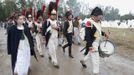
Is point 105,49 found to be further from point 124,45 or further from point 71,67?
point 124,45

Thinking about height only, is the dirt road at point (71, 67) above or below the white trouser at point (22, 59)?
below

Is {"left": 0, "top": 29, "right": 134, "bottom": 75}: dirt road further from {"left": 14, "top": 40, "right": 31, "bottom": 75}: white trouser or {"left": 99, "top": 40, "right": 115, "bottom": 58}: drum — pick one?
{"left": 14, "top": 40, "right": 31, "bottom": 75}: white trouser

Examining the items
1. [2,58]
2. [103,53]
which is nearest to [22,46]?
[103,53]

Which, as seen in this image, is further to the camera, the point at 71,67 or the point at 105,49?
the point at 71,67

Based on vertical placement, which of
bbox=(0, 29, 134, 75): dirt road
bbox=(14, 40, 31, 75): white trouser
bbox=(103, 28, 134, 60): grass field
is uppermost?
bbox=(14, 40, 31, 75): white trouser

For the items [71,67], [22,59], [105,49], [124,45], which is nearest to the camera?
[22,59]

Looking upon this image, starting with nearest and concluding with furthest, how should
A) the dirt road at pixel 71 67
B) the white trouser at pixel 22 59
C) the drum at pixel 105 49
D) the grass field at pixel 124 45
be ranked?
the white trouser at pixel 22 59
the drum at pixel 105 49
the dirt road at pixel 71 67
the grass field at pixel 124 45

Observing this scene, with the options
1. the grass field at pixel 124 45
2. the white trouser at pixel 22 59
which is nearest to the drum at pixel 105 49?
the white trouser at pixel 22 59

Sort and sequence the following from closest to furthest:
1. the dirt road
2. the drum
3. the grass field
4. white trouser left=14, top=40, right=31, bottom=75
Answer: white trouser left=14, top=40, right=31, bottom=75, the drum, the dirt road, the grass field

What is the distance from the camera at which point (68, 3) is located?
132000 mm

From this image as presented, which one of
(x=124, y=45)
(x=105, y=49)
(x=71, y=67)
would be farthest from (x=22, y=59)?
(x=124, y=45)

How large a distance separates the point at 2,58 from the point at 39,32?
1.94m

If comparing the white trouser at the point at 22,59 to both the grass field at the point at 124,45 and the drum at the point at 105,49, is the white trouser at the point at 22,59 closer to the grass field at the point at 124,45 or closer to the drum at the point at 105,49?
the drum at the point at 105,49

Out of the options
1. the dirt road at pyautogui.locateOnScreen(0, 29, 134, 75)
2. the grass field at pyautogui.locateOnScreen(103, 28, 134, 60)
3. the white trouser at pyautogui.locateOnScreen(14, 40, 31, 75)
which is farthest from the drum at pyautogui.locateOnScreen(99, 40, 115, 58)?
the grass field at pyautogui.locateOnScreen(103, 28, 134, 60)
